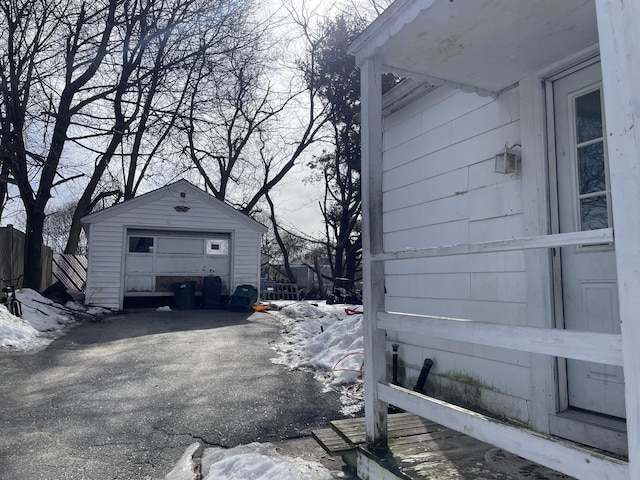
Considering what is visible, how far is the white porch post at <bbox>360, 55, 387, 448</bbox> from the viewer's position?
2.62m

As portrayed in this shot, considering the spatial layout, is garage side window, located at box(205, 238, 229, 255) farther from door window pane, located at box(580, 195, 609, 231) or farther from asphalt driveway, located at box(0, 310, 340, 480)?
door window pane, located at box(580, 195, 609, 231)

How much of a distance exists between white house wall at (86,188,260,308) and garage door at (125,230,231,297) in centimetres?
20

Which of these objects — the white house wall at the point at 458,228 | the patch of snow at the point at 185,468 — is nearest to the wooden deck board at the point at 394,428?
the white house wall at the point at 458,228

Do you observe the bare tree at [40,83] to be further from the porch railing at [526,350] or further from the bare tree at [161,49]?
the porch railing at [526,350]

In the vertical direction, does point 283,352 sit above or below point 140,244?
below

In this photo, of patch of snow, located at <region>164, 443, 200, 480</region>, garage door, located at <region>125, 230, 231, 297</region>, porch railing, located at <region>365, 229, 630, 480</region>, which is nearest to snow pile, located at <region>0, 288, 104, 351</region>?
garage door, located at <region>125, 230, 231, 297</region>

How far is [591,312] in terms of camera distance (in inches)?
108

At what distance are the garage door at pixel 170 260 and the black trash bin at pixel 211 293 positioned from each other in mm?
340

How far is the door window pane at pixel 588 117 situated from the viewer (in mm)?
2781

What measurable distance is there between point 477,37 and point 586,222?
1.28 m

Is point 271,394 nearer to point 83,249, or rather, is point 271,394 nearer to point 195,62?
point 195,62

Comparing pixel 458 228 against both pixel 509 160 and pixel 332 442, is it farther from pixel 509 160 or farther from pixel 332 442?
pixel 332 442

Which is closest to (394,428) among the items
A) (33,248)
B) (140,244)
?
(140,244)

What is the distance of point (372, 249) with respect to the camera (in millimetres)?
2729
